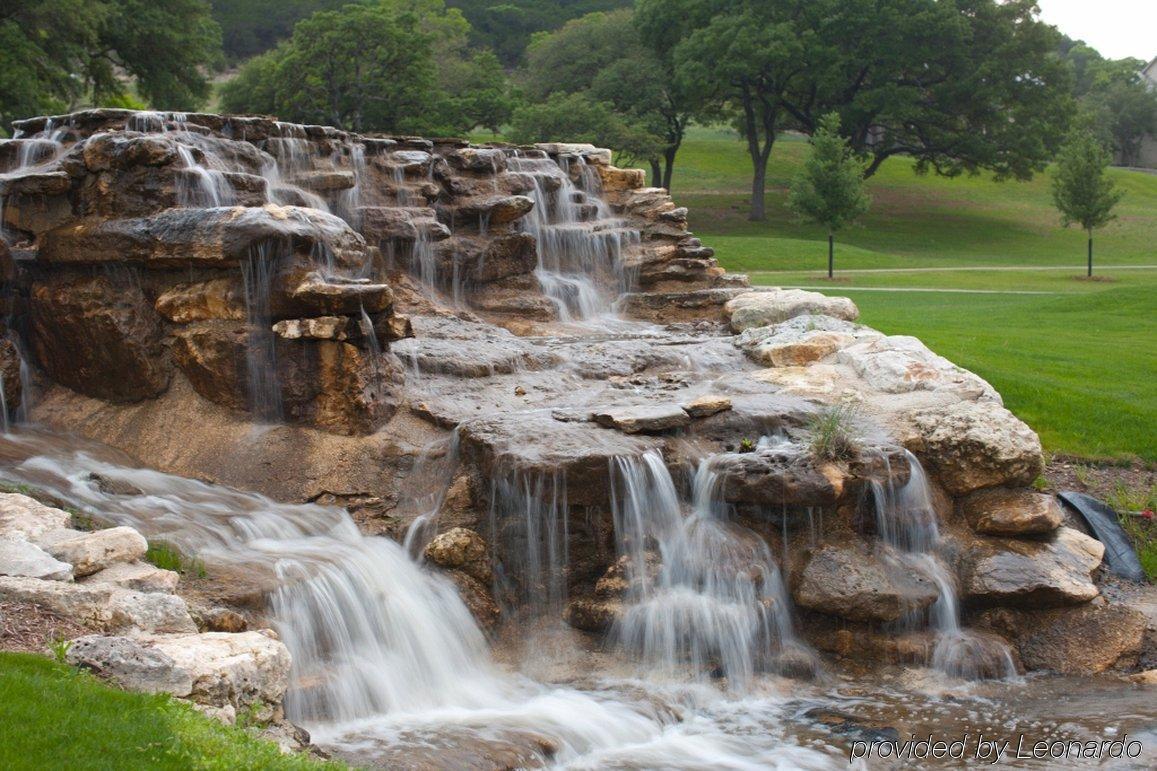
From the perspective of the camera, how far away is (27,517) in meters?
8.02

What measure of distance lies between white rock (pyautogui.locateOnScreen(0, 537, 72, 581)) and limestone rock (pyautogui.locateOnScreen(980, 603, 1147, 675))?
295 inches

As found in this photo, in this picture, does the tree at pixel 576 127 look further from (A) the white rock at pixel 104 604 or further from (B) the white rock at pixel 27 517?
(A) the white rock at pixel 104 604

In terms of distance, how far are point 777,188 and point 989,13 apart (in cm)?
1325

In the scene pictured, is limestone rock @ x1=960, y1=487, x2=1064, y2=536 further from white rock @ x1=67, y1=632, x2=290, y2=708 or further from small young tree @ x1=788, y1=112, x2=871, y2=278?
small young tree @ x1=788, y1=112, x2=871, y2=278

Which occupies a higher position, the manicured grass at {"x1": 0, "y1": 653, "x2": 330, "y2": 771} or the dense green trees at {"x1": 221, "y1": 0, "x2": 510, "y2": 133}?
the dense green trees at {"x1": 221, "y1": 0, "x2": 510, "y2": 133}

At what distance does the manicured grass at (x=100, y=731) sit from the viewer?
4637 mm

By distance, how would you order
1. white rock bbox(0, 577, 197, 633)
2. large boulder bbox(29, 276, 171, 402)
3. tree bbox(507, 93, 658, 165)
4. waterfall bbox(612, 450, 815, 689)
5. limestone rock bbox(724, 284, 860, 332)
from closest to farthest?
white rock bbox(0, 577, 197, 633)
waterfall bbox(612, 450, 815, 689)
large boulder bbox(29, 276, 171, 402)
limestone rock bbox(724, 284, 860, 332)
tree bbox(507, 93, 658, 165)

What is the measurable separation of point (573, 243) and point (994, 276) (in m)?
21.9

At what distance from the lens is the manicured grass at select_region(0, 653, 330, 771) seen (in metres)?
4.64

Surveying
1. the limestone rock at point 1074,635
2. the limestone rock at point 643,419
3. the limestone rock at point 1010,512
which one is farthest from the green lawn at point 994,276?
the limestone rock at point 643,419

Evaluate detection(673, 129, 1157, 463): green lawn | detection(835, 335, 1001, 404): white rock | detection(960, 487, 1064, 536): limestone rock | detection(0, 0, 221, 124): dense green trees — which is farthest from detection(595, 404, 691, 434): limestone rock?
detection(0, 0, 221, 124): dense green trees

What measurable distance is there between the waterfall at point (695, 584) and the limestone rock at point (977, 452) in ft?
6.99

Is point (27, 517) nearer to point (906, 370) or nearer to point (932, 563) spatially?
point (932, 563)

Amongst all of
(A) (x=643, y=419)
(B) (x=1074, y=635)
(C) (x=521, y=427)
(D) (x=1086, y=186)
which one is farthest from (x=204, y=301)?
(D) (x=1086, y=186)
